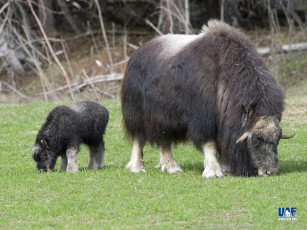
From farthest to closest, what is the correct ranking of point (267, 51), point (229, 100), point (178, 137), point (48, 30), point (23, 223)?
point (48, 30), point (267, 51), point (178, 137), point (229, 100), point (23, 223)

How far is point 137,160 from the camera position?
8430mm

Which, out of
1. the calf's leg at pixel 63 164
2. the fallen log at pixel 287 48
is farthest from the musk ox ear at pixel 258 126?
the fallen log at pixel 287 48

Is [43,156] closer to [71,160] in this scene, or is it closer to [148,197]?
[71,160]

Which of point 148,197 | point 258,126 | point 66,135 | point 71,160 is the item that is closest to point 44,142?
point 66,135

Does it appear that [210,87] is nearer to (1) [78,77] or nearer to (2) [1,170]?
(2) [1,170]

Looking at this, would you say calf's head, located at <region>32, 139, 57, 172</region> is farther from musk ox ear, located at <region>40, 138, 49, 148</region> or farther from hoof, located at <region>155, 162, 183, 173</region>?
hoof, located at <region>155, 162, 183, 173</region>

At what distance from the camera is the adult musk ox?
7.29 m

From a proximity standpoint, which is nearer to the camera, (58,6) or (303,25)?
(303,25)

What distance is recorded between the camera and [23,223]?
18.9ft

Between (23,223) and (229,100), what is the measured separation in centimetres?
293

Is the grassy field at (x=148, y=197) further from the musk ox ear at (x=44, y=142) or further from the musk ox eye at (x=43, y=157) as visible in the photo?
the musk ox ear at (x=44, y=142)

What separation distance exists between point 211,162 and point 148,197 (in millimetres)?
1289

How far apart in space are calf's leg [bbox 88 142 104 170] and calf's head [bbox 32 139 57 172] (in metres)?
0.55

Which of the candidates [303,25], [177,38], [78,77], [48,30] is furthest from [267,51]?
[177,38]
